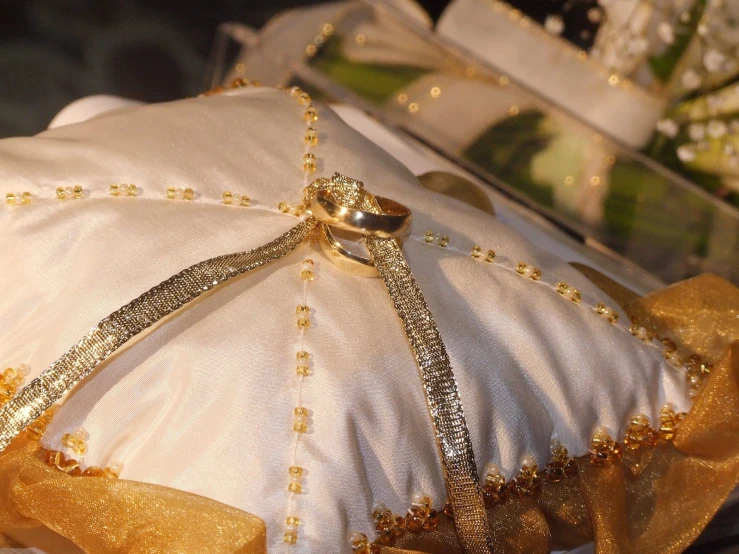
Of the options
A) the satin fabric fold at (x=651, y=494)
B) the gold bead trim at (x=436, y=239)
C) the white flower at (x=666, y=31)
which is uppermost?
the white flower at (x=666, y=31)

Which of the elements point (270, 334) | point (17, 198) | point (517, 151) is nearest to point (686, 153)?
point (517, 151)

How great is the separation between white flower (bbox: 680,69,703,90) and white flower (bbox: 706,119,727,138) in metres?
0.07

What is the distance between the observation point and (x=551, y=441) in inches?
28.4

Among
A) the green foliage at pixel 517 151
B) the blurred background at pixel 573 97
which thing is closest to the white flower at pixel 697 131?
the blurred background at pixel 573 97

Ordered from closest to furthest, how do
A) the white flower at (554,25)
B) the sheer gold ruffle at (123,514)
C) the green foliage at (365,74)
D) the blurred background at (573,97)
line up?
1. the sheer gold ruffle at (123,514)
2. the blurred background at (573,97)
3. the green foliage at (365,74)
4. the white flower at (554,25)

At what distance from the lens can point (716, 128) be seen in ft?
4.32

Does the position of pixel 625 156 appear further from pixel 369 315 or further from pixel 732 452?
pixel 369 315

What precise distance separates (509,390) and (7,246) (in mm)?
451

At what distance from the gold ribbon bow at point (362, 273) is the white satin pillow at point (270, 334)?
2cm

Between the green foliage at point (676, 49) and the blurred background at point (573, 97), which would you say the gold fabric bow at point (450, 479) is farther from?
the green foliage at point (676, 49)

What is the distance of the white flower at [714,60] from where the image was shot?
4.26 feet

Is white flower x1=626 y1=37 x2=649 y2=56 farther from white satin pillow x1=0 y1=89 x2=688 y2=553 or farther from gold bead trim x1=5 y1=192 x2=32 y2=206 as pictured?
gold bead trim x1=5 y1=192 x2=32 y2=206

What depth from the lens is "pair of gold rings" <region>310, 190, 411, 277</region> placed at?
0.68m

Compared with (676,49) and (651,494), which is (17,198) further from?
(676,49)
